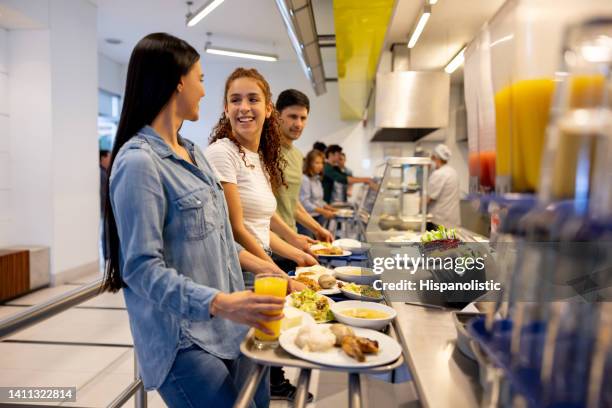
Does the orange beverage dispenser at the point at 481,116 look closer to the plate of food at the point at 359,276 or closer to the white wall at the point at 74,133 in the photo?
the plate of food at the point at 359,276

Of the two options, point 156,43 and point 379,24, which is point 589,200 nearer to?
point 156,43

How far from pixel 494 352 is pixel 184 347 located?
2.70 ft

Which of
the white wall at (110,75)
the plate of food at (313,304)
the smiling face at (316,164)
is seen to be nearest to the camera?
the plate of food at (313,304)

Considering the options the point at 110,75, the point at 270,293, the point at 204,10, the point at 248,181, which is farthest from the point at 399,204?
the point at 110,75

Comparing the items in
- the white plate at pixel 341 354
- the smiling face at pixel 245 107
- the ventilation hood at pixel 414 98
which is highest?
the ventilation hood at pixel 414 98

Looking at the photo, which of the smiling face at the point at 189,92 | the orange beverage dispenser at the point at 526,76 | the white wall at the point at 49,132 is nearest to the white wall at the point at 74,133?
the white wall at the point at 49,132

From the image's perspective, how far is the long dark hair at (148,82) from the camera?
46.8 inches

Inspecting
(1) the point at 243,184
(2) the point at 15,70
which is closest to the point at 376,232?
(1) the point at 243,184

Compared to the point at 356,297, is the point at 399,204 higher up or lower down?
higher up

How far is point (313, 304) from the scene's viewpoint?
4.72 feet

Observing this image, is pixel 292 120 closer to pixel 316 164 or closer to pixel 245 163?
pixel 245 163

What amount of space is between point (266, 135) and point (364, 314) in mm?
1218

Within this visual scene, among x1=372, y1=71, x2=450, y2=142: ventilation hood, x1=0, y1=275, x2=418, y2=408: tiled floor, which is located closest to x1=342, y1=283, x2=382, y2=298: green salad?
x1=0, y1=275, x2=418, y2=408: tiled floor

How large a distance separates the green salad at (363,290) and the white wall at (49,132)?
458cm
